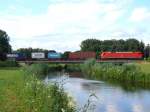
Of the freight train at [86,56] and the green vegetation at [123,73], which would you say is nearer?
the green vegetation at [123,73]

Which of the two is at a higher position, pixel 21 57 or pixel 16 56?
pixel 16 56

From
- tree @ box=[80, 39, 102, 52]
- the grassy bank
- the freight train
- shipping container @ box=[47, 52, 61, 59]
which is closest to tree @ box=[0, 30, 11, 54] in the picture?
the freight train

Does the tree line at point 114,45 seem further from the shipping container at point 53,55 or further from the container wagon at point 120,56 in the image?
the shipping container at point 53,55

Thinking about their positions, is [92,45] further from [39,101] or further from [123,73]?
[39,101]

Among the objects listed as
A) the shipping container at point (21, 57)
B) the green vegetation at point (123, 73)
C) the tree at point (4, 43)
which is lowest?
the green vegetation at point (123, 73)

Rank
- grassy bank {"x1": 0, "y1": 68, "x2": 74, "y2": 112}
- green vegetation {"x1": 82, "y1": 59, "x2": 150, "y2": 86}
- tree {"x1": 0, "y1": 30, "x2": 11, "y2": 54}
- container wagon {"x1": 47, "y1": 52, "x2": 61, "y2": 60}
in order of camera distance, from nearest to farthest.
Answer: grassy bank {"x1": 0, "y1": 68, "x2": 74, "y2": 112}
green vegetation {"x1": 82, "y1": 59, "x2": 150, "y2": 86}
tree {"x1": 0, "y1": 30, "x2": 11, "y2": 54}
container wagon {"x1": 47, "y1": 52, "x2": 61, "y2": 60}

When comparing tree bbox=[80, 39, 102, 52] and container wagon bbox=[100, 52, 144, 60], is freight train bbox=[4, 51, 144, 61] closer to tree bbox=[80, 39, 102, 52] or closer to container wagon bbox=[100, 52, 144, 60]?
container wagon bbox=[100, 52, 144, 60]

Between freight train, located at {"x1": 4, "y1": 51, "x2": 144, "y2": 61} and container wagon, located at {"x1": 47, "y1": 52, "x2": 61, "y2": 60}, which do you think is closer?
freight train, located at {"x1": 4, "y1": 51, "x2": 144, "y2": 61}

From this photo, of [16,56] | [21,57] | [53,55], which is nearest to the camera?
[16,56]

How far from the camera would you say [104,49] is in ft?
615

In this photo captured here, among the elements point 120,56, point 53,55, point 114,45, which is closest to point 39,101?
point 120,56

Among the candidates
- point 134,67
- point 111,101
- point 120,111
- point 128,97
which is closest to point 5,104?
point 120,111

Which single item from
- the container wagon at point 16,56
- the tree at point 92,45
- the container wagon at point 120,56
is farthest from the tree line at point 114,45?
the container wagon at point 16,56

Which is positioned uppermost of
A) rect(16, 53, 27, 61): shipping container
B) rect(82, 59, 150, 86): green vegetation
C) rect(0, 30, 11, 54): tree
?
rect(0, 30, 11, 54): tree
